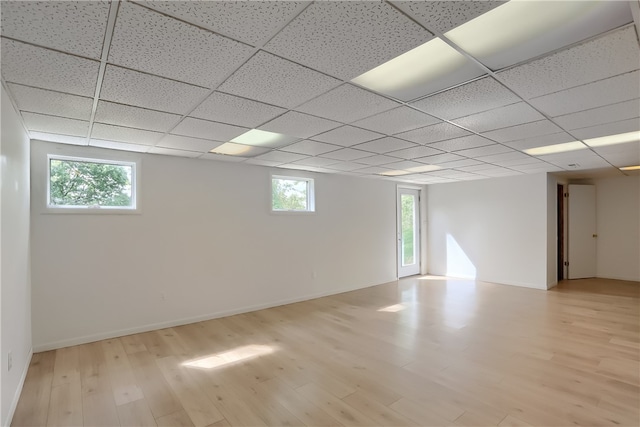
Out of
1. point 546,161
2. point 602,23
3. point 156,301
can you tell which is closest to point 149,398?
point 156,301

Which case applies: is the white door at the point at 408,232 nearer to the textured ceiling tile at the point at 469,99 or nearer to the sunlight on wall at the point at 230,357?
the sunlight on wall at the point at 230,357

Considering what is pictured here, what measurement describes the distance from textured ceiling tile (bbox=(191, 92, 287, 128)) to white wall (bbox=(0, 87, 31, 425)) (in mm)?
1317

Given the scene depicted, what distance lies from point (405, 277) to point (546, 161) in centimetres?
394

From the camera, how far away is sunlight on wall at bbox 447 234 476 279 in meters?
7.37

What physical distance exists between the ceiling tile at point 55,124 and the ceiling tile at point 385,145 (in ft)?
9.56

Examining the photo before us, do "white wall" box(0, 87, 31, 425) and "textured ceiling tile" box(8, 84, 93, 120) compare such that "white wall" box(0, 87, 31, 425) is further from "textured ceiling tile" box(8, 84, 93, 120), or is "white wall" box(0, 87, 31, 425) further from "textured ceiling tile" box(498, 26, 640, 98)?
"textured ceiling tile" box(498, 26, 640, 98)

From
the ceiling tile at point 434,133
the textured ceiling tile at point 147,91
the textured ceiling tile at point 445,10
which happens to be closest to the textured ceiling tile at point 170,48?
the textured ceiling tile at point 147,91

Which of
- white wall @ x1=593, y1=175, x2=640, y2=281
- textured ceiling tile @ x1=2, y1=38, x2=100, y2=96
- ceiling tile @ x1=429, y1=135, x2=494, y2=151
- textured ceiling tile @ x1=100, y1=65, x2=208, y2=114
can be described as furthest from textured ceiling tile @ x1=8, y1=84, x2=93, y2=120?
white wall @ x1=593, y1=175, x2=640, y2=281

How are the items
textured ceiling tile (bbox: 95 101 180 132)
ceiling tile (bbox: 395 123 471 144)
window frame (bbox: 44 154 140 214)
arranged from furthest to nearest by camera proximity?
window frame (bbox: 44 154 140 214)
ceiling tile (bbox: 395 123 471 144)
textured ceiling tile (bbox: 95 101 180 132)

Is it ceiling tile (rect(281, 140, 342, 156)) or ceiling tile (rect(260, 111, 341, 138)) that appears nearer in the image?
ceiling tile (rect(260, 111, 341, 138))

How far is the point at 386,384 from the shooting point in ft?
8.83

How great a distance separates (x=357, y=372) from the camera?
115 inches

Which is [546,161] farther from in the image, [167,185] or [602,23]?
[167,185]

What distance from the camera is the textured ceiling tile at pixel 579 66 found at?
1659 millimetres
